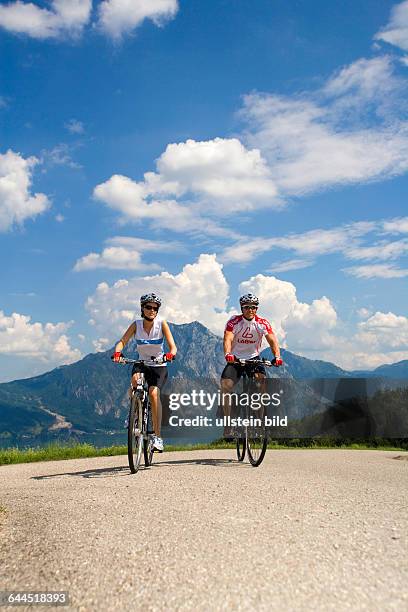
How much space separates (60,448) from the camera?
45.4 ft

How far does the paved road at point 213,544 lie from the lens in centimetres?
308

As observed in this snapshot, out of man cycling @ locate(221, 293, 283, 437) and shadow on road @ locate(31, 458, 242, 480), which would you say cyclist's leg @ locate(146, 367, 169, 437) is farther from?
man cycling @ locate(221, 293, 283, 437)

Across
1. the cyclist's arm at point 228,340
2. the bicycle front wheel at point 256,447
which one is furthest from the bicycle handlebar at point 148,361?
the bicycle front wheel at point 256,447

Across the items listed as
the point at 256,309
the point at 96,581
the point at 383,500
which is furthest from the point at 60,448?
the point at 96,581

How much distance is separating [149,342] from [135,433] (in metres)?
1.57

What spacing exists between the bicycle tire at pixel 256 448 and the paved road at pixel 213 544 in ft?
7.30

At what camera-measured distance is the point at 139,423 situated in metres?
8.91

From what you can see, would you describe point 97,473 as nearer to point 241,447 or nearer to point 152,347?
point 152,347

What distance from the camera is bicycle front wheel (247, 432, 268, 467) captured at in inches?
372

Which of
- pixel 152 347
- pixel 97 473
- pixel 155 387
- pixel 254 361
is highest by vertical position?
pixel 152 347

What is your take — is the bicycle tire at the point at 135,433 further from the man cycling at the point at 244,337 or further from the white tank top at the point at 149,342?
the man cycling at the point at 244,337

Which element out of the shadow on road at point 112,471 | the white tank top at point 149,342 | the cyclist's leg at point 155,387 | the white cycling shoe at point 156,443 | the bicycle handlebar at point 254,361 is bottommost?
the shadow on road at point 112,471

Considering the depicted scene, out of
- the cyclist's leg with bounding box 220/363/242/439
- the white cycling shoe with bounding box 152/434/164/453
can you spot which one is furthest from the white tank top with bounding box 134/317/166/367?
the white cycling shoe with bounding box 152/434/164/453

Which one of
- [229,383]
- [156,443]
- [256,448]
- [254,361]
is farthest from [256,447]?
[156,443]
